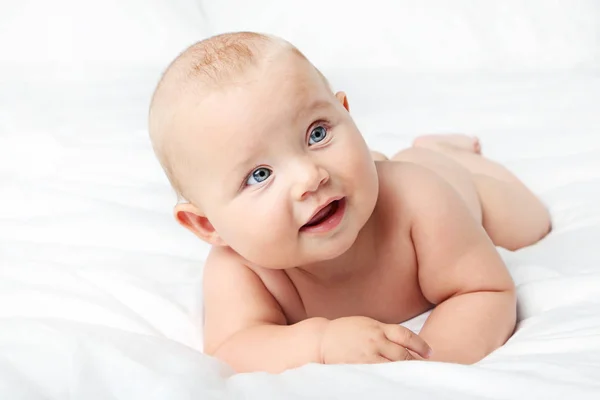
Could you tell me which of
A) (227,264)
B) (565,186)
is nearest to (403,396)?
(227,264)

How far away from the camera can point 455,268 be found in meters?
1.11

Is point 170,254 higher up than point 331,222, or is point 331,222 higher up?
point 331,222

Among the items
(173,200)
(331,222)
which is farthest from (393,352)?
(173,200)

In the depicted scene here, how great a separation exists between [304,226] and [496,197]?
56 cm

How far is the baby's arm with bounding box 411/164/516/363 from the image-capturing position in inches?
41.5

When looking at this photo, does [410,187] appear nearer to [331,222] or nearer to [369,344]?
[331,222]

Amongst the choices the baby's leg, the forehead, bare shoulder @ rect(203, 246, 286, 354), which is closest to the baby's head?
the forehead

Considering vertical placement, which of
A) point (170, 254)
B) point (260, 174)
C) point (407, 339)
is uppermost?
point (260, 174)

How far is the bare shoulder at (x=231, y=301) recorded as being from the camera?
1.09 meters

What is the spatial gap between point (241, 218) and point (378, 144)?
0.89m

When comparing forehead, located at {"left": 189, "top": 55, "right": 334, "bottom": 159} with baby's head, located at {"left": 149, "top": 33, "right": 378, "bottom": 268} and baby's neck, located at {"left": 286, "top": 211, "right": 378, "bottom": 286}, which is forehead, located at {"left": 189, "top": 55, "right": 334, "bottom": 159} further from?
baby's neck, located at {"left": 286, "top": 211, "right": 378, "bottom": 286}

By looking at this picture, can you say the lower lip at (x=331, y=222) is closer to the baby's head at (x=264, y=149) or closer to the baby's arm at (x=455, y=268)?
the baby's head at (x=264, y=149)

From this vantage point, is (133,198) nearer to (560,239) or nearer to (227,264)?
(227,264)

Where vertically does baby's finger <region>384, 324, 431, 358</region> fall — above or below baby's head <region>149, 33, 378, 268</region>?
below
